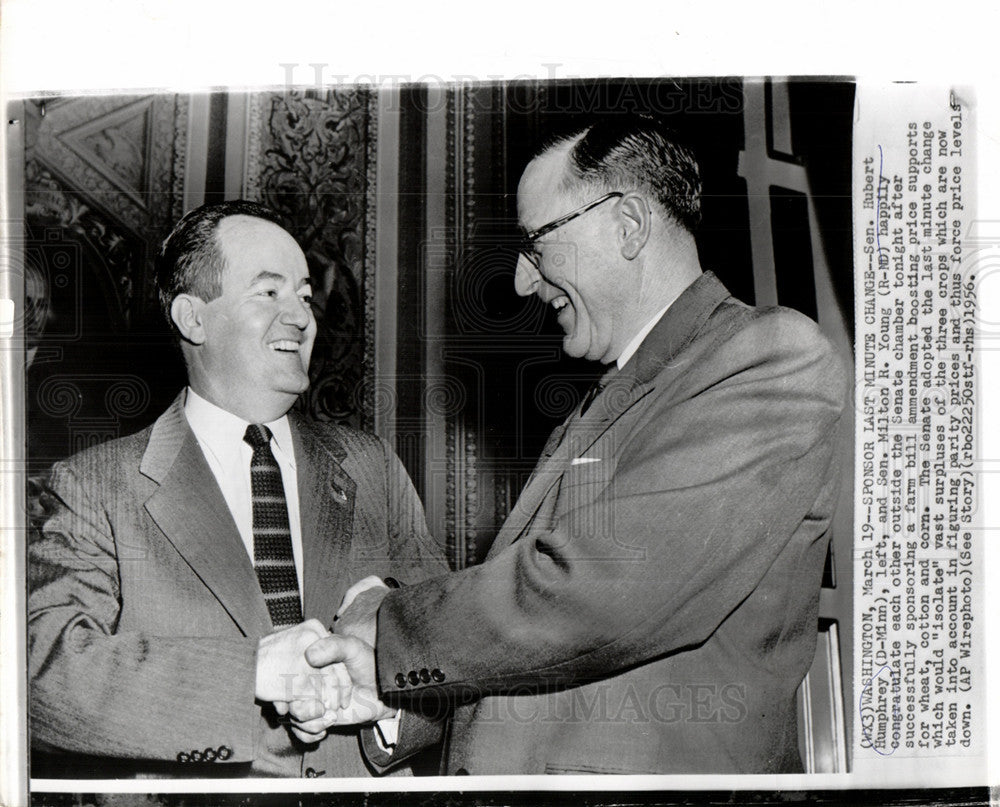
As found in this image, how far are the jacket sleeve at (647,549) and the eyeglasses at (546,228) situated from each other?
1.54ft

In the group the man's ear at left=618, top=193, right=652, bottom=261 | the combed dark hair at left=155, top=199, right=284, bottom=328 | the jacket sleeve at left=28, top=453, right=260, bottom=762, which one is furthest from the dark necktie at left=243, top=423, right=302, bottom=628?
the man's ear at left=618, top=193, right=652, bottom=261

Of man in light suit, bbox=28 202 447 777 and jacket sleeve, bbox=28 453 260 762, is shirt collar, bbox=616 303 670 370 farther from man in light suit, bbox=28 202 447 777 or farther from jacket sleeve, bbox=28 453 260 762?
jacket sleeve, bbox=28 453 260 762

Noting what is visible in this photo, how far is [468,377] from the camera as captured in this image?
8.21ft

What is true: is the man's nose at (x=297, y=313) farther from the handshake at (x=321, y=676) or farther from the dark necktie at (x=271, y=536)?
the handshake at (x=321, y=676)

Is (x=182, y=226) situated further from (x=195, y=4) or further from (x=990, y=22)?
(x=990, y=22)

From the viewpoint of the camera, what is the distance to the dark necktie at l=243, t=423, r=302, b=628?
8.04 feet

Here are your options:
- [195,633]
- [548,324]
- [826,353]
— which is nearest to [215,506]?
[195,633]

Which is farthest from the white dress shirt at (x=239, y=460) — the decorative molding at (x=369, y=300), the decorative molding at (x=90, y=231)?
the decorative molding at (x=90, y=231)

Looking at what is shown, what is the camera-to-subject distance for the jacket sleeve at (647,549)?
2328mm

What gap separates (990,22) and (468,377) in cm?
172

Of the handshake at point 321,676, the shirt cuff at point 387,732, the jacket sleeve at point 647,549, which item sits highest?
the jacket sleeve at point 647,549

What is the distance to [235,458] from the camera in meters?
2.49

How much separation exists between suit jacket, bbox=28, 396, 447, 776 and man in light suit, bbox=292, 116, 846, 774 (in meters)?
0.13

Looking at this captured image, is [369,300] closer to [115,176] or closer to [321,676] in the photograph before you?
[115,176]
